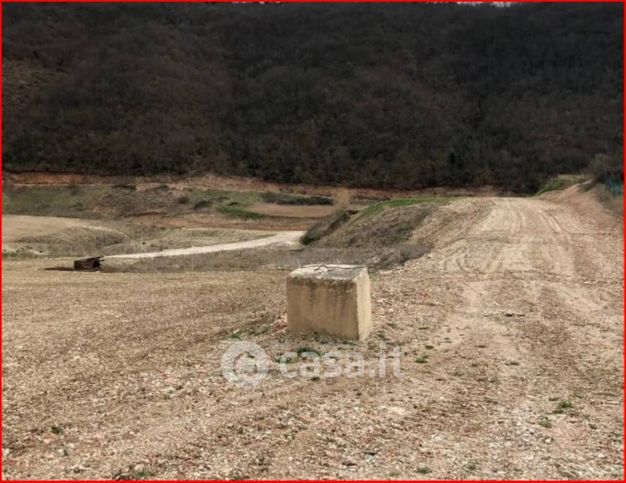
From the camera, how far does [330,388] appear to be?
6027mm

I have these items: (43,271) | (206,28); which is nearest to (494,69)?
(206,28)

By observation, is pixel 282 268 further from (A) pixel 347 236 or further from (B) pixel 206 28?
(B) pixel 206 28

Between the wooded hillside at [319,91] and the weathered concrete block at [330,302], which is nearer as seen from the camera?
the weathered concrete block at [330,302]

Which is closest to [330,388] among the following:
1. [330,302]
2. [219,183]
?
[330,302]

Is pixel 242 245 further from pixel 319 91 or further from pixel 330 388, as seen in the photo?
pixel 319 91

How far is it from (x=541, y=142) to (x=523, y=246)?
38.5 m

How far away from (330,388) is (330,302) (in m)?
1.62

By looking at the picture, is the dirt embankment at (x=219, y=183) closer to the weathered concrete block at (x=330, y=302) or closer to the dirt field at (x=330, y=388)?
the dirt field at (x=330, y=388)
